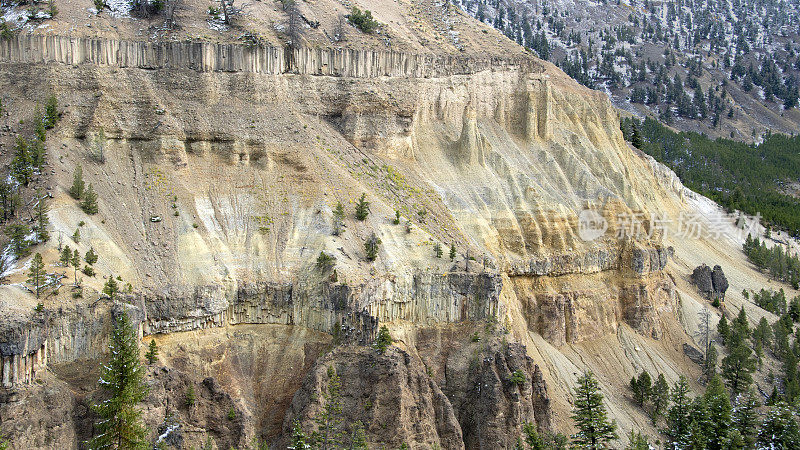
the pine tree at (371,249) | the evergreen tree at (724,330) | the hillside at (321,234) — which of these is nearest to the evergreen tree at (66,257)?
the hillside at (321,234)

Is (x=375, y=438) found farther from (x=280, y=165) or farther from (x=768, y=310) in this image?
(x=768, y=310)

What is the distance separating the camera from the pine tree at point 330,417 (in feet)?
178

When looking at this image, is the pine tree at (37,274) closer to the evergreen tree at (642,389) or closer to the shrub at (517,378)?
the shrub at (517,378)

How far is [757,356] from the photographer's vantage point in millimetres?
88188

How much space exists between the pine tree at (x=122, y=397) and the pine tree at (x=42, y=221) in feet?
33.0

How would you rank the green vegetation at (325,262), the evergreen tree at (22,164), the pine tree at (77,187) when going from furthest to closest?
1. the green vegetation at (325,262)
2. the pine tree at (77,187)
3. the evergreen tree at (22,164)

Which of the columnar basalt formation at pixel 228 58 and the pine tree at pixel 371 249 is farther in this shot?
the columnar basalt formation at pixel 228 58

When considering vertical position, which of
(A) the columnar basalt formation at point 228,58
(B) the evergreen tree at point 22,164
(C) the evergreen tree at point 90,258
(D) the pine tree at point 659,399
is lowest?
(D) the pine tree at point 659,399

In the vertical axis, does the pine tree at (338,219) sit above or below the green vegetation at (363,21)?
below

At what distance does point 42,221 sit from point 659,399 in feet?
182

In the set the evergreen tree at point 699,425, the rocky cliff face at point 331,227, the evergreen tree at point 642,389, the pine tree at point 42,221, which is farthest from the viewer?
the evergreen tree at point 642,389

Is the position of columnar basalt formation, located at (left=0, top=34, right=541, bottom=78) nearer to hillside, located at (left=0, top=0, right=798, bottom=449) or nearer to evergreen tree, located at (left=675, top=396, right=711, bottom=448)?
hillside, located at (left=0, top=0, right=798, bottom=449)

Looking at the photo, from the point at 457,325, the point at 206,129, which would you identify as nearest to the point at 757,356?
the point at 457,325

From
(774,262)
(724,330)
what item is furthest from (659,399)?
(774,262)
